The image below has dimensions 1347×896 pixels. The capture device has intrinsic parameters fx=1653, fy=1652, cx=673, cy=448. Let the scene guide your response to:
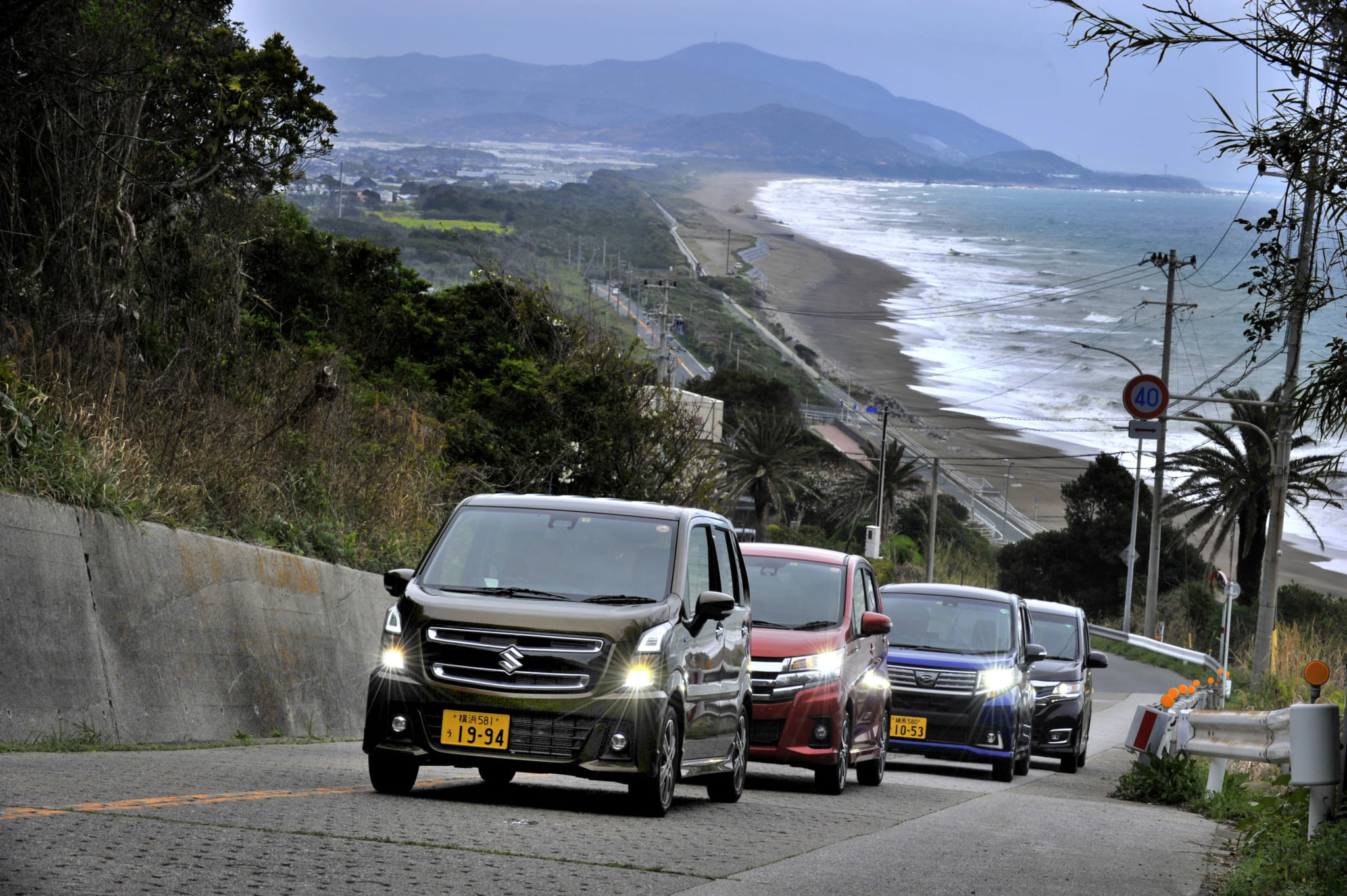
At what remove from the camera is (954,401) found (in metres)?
124

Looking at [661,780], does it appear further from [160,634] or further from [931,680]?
[931,680]

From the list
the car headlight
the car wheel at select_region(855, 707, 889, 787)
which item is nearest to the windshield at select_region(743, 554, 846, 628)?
the car headlight

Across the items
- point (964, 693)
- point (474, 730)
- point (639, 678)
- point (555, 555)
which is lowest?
point (964, 693)

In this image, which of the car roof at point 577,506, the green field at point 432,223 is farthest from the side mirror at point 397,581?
the green field at point 432,223

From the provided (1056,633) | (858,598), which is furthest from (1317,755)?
(1056,633)

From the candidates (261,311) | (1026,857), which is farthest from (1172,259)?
(1026,857)

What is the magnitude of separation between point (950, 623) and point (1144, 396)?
19.8 meters

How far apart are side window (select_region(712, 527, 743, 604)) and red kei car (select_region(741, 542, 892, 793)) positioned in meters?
1.56

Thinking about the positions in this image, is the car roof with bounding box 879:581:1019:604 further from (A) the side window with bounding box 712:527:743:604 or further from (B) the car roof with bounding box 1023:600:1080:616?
(A) the side window with bounding box 712:527:743:604

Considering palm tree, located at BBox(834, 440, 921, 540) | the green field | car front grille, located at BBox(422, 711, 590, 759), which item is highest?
the green field

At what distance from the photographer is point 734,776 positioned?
11336 mm

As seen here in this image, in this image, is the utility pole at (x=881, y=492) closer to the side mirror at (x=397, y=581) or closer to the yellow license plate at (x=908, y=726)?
the yellow license plate at (x=908, y=726)

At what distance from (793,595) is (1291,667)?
65.7 feet

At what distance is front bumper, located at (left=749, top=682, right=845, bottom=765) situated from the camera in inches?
512
